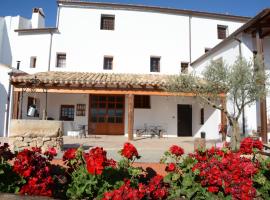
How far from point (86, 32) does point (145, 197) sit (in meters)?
15.3

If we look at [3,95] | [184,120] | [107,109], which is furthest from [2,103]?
[184,120]

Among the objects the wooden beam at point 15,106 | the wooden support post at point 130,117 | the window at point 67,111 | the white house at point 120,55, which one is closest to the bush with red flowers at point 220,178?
the wooden support post at point 130,117

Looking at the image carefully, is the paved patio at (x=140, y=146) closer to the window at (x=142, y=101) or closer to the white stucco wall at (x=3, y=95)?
the white stucco wall at (x=3, y=95)

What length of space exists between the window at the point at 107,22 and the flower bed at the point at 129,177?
579 inches

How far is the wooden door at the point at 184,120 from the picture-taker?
53.9ft

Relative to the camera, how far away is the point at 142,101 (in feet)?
52.4

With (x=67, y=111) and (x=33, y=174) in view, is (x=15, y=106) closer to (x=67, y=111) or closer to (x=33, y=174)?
(x=67, y=111)

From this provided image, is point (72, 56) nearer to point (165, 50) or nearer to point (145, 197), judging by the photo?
point (165, 50)

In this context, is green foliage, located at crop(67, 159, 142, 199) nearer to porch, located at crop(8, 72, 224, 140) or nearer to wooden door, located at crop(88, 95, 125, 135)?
porch, located at crop(8, 72, 224, 140)

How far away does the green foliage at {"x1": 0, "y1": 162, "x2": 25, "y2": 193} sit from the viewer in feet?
11.8

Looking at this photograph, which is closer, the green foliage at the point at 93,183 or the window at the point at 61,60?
the green foliage at the point at 93,183

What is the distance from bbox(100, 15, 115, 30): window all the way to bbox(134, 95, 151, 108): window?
223 inches

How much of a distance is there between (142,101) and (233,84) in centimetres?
726

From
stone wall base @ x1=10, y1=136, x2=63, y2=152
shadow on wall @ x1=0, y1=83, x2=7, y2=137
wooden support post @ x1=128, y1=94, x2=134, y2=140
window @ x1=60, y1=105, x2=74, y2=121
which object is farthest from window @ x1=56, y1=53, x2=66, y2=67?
stone wall base @ x1=10, y1=136, x2=63, y2=152
